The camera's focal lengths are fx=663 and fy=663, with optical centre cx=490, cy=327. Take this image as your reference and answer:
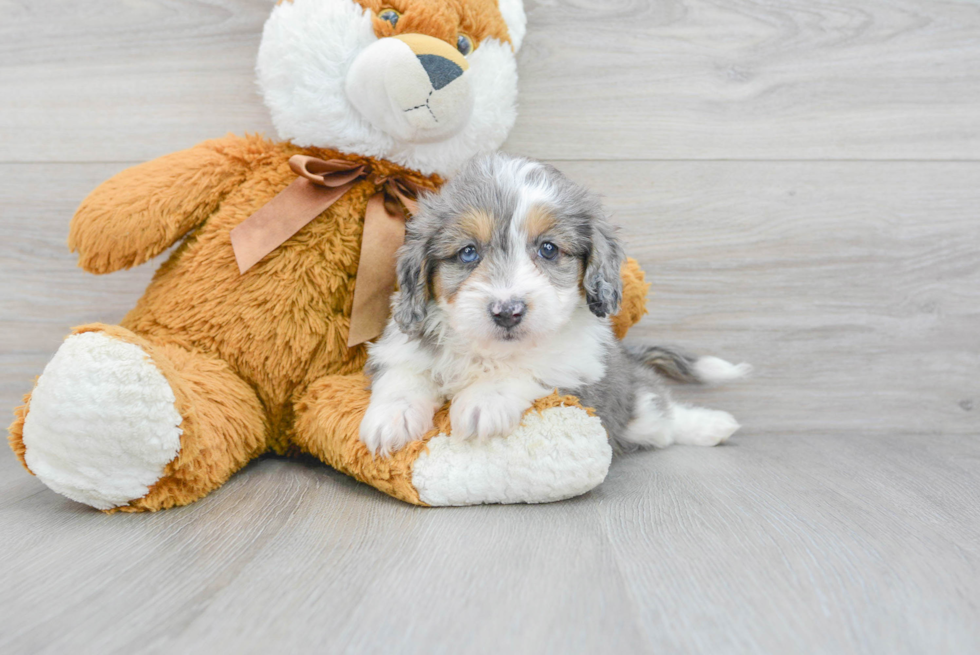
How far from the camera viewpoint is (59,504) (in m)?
1.56

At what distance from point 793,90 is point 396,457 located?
5.73 ft

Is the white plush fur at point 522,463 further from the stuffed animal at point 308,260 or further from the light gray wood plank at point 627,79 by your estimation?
the light gray wood plank at point 627,79

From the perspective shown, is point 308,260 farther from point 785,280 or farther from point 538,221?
point 785,280

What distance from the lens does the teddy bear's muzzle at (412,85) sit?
1565 millimetres

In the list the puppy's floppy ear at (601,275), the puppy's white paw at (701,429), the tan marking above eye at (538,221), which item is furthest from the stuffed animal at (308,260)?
the puppy's white paw at (701,429)

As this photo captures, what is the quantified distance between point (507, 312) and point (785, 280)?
1.27 meters

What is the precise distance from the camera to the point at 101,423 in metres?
1.37

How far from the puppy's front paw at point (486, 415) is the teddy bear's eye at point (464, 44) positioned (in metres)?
0.90

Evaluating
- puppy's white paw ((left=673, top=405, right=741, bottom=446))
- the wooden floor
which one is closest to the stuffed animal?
the wooden floor

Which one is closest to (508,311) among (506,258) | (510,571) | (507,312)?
(507,312)

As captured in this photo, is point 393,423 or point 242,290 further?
point 242,290

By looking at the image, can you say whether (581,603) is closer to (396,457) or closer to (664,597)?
(664,597)

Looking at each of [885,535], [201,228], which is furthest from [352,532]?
[885,535]

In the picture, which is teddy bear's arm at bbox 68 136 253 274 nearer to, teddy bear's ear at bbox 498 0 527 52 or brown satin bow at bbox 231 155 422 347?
brown satin bow at bbox 231 155 422 347
